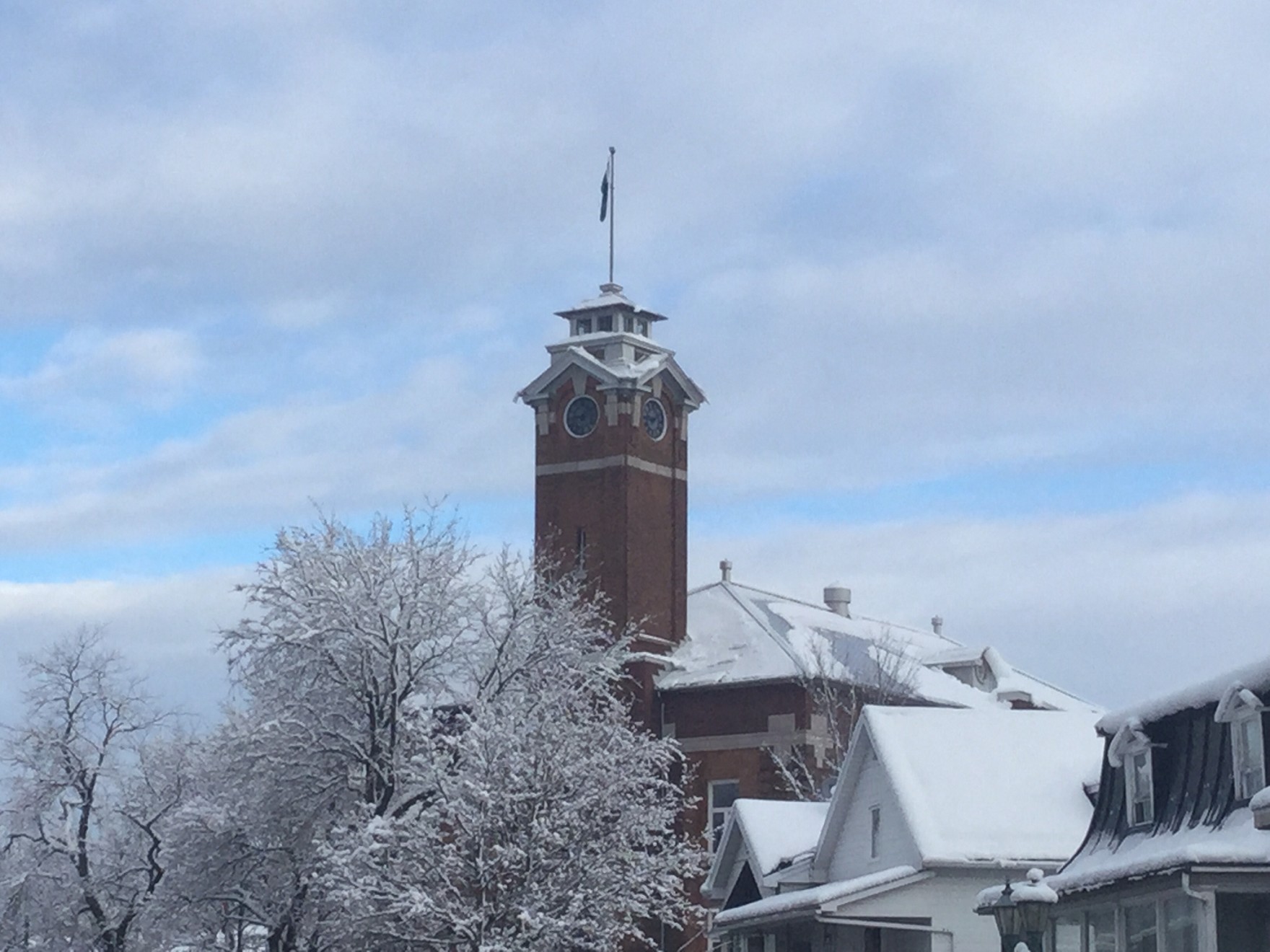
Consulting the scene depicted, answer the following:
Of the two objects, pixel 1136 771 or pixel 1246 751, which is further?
pixel 1136 771

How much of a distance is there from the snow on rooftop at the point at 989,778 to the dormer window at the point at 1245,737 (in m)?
7.82

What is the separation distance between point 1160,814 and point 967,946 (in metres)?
6.66

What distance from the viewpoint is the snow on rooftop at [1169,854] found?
2770 centimetres

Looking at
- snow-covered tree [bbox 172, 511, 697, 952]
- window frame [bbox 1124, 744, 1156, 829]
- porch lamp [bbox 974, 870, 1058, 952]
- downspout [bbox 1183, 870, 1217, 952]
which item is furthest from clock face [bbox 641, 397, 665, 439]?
porch lamp [bbox 974, 870, 1058, 952]

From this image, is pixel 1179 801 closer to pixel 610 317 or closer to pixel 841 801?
pixel 841 801

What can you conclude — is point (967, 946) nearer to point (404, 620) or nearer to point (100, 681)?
point (404, 620)

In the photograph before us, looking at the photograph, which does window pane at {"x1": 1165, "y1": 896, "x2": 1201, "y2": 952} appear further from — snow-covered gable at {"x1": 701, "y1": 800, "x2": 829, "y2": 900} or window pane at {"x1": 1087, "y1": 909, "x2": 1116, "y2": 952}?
snow-covered gable at {"x1": 701, "y1": 800, "x2": 829, "y2": 900}

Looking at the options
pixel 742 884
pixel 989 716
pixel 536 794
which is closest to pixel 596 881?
pixel 536 794

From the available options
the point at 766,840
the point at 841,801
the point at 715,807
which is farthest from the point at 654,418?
the point at 841,801

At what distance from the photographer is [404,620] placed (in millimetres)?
46188

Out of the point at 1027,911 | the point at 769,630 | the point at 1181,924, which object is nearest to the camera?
the point at 1027,911

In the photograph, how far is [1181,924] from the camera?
94.7 ft

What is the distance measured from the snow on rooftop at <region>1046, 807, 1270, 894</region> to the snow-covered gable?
1089 cm

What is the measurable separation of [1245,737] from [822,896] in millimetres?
10281
